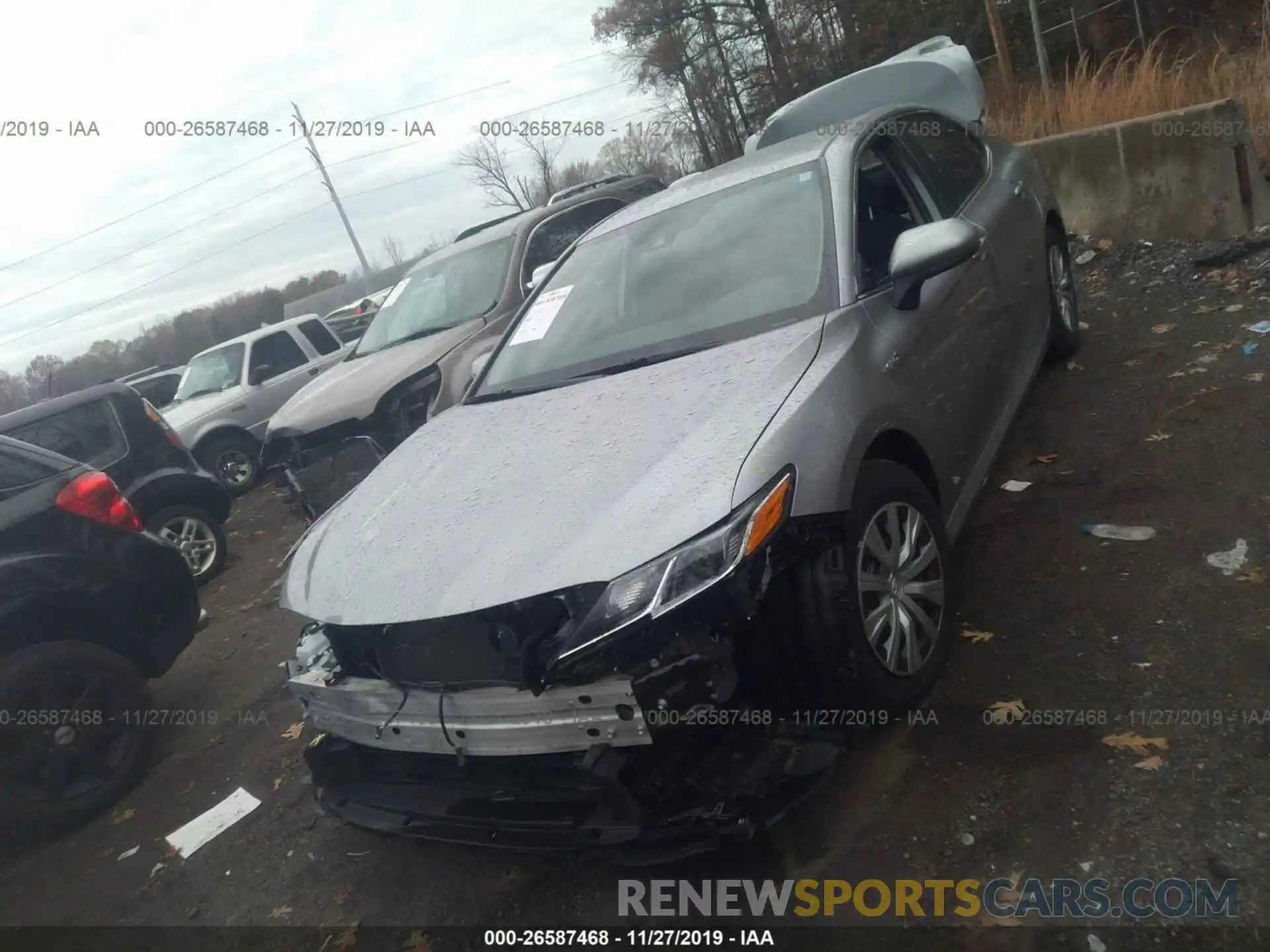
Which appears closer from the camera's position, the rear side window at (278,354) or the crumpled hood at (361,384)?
the crumpled hood at (361,384)

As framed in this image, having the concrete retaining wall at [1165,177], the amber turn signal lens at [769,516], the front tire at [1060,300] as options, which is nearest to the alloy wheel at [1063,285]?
the front tire at [1060,300]

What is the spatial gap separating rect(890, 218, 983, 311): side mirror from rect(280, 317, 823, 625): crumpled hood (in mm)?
429

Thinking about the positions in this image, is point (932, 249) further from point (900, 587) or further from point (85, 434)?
point (85, 434)

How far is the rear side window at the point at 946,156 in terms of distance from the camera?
411cm

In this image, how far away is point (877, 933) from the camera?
7.45 ft

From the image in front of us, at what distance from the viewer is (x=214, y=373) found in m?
11.5

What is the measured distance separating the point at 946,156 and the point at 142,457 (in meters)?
6.21

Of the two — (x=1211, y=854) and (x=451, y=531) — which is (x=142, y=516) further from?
(x=1211, y=854)

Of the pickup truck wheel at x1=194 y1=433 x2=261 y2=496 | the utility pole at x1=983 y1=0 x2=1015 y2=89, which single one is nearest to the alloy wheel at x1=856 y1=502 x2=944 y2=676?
the pickup truck wheel at x1=194 y1=433 x2=261 y2=496

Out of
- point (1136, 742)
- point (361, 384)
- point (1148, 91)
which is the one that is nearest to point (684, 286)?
point (1136, 742)

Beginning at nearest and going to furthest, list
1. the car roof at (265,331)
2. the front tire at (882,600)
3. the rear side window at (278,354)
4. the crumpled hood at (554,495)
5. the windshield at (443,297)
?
1. the crumpled hood at (554,495)
2. the front tire at (882,600)
3. the windshield at (443,297)
4. the rear side window at (278,354)
5. the car roof at (265,331)

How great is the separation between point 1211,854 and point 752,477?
143 centimetres

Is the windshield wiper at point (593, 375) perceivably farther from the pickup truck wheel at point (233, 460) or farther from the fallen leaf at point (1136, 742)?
the pickup truck wheel at point (233, 460)

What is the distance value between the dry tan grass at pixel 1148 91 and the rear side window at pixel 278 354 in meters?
8.95
